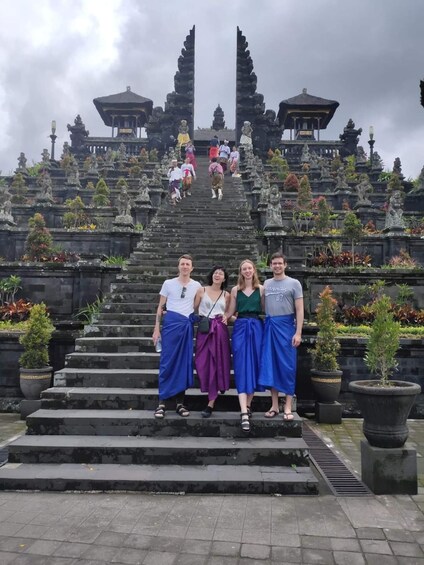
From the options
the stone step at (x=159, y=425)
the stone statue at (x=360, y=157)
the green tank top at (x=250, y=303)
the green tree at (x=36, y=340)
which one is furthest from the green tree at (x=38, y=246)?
the stone statue at (x=360, y=157)

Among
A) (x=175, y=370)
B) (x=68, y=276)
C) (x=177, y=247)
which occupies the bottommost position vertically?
(x=175, y=370)

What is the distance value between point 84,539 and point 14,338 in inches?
222

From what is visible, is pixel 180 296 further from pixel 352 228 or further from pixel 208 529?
pixel 352 228

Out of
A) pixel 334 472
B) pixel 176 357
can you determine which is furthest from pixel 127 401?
pixel 334 472

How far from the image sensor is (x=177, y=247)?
12.1 meters

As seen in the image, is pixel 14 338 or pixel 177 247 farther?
pixel 177 247

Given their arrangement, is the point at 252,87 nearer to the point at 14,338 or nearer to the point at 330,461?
the point at 14,338

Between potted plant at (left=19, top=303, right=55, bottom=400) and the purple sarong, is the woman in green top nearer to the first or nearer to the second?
the purple sarong

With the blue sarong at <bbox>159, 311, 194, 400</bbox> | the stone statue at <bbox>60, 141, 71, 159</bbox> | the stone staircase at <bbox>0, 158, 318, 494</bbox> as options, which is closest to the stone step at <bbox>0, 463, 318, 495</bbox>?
the stone staircase at <bbox>0, 158, 318, 494</bbox>

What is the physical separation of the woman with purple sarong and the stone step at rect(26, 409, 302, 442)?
197mm

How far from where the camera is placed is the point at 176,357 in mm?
5383

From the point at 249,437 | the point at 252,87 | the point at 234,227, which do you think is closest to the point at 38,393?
the point at 249,437

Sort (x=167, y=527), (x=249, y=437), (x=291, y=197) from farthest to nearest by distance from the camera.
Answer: (x=291, y=197) < (x=249, y=437) < (x=167, y=527)

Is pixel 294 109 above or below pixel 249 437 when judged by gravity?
above
